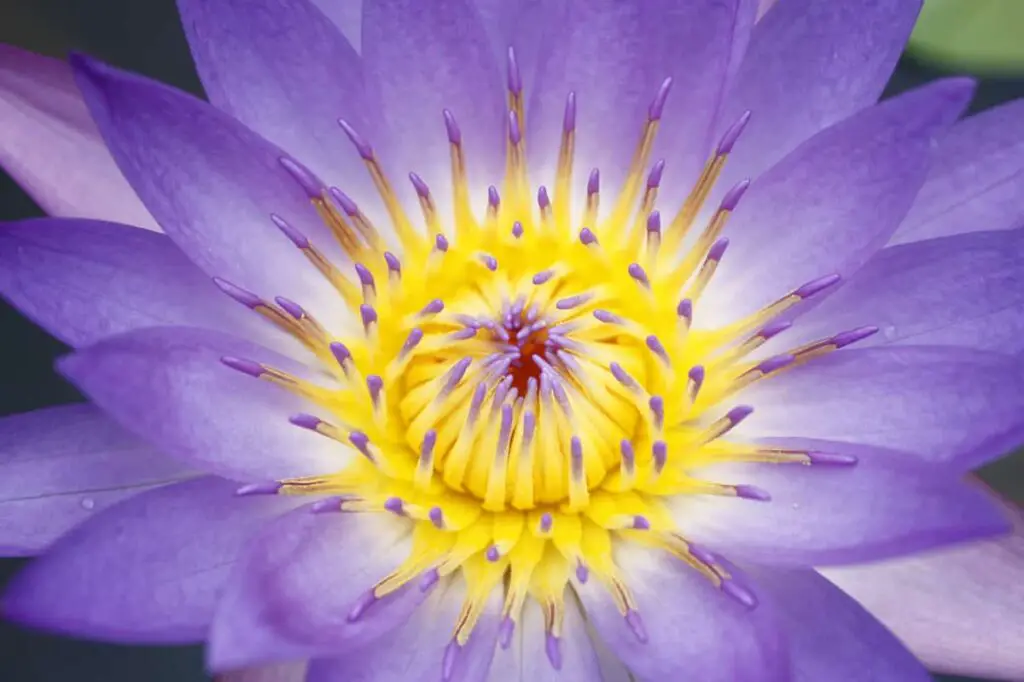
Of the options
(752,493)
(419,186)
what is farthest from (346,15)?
(752,493)

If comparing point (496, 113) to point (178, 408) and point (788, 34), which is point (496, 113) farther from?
point (178, 408)

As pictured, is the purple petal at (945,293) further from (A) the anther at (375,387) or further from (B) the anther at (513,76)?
(A) the anther at (375,387)

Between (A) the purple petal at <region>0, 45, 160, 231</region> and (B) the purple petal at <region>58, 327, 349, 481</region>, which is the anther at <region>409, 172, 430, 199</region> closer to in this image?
(B) the purple petal at <region>58, 327, 349, 481</region>

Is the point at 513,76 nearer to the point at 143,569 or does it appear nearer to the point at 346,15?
the point at 346,15

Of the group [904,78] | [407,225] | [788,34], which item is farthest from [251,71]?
[904,78]

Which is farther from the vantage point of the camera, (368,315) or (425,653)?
(368,315)

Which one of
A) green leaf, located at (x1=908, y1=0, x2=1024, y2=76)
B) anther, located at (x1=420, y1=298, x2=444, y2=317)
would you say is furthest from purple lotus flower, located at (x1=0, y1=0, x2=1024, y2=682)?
green leaf, located at (x1=908, y1=0, x2=1024, y2=76)

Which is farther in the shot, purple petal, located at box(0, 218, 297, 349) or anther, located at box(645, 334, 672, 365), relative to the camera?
anther, located at box(645, 334, 672, 365)
